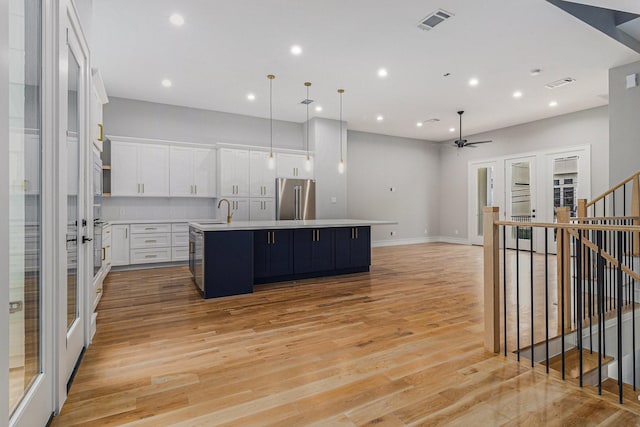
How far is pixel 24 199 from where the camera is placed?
1.49 m

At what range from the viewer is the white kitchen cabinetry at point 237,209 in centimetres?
672

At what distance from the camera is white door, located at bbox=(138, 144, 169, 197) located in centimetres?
614

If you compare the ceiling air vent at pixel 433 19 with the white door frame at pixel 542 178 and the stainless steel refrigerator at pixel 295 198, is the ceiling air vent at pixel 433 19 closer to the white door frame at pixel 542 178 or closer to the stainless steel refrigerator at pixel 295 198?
the stainless steel refrigerator at pixel 295 198

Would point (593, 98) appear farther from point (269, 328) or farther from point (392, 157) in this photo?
point (269, 328)

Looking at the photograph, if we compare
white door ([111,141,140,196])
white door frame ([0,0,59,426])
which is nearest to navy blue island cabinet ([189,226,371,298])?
white door ([111,141,140,196])

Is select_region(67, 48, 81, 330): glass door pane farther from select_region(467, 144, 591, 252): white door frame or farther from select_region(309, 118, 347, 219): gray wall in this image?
select_region(467, 144, 591, 252): white door frame

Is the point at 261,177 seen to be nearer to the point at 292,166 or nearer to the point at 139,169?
the point at 292,166

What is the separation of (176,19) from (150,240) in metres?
3.84

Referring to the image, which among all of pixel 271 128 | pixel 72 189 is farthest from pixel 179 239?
pixel 72 189

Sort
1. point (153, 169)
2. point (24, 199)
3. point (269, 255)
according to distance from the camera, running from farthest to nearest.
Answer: point (153, 169) < point (269, 255) < point (24, 199)

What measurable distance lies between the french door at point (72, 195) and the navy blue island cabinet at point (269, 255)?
160 cm

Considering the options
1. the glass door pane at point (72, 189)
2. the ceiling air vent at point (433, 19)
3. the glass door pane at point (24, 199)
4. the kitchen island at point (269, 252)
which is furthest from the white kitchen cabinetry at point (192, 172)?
the glass door pane at point (24, 199)

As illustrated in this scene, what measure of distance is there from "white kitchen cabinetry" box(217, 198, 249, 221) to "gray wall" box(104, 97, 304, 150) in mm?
1441

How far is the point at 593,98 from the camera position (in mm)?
6406
